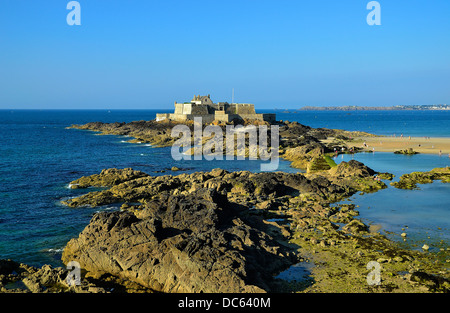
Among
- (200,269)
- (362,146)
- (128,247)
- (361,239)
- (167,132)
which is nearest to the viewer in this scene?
(200,269)

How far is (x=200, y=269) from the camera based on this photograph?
15805 millimetres

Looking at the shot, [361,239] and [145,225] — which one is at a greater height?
[145,225]

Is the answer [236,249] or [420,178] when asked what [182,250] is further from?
[420,178]

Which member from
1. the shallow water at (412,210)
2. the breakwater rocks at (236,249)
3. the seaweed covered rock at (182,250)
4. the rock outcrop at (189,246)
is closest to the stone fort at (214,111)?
the shallow water at (412,210)

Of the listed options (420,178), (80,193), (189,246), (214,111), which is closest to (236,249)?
(189,246)

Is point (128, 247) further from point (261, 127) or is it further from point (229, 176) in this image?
point (261, 127)

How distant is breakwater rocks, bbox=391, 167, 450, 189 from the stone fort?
179 ft

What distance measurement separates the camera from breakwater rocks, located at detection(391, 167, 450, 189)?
1475 inches

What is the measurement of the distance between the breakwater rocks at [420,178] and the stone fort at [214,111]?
54668 mm

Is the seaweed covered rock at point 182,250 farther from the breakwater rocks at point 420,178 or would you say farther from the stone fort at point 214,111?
the stone fort at point 214,111

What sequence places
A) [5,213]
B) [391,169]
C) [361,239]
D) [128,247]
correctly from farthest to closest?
[391,169]
[5,213]
[361,239]
[128,247]
